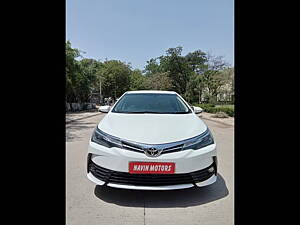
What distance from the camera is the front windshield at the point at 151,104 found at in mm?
3367

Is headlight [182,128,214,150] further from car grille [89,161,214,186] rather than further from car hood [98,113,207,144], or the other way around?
car grille [89,161,214,186]

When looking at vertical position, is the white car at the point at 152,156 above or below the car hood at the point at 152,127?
below

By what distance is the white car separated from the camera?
7.49 ft

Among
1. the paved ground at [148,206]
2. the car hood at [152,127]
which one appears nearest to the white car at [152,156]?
the car hood at [152,127]

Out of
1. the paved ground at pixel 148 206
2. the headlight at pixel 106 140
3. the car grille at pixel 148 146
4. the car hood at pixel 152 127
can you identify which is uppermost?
the car hood at pixel 152 127

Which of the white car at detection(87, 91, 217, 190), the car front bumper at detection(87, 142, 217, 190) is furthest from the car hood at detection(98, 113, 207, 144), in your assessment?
the car front bumper at detection(87, 142, 217, 190)

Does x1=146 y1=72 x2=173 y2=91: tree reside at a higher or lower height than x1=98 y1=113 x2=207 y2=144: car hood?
higher

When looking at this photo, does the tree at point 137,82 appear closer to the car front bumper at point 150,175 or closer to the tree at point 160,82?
the tree at point 160,82
